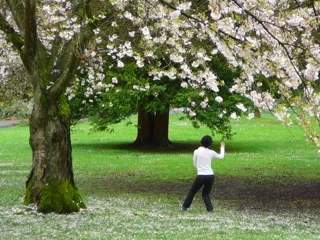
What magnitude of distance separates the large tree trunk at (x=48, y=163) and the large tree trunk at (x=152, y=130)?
794 inches

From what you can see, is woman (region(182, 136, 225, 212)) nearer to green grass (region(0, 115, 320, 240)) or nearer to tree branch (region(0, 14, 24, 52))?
green grass (region(0, 115, 320, 240))

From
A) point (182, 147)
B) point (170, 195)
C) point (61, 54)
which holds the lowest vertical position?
point (170, 195)

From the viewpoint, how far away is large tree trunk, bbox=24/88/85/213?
1277 cm

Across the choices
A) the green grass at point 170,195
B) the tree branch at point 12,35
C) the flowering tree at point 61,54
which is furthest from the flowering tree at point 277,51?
the tree branch at point 12,35

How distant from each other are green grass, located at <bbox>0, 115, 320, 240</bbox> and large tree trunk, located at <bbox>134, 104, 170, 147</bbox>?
0.91m

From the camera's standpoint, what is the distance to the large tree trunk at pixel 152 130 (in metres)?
33.4

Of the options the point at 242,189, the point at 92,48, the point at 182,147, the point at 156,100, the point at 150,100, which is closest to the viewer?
the point at 92,48

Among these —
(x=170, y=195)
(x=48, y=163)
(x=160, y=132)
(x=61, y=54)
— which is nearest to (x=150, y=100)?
(x=160, y=132)

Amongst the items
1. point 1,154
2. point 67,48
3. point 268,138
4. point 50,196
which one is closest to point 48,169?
point 50,196

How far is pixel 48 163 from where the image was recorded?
42.2ft

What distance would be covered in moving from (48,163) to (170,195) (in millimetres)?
4806

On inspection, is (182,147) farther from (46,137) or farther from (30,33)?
(30,33)

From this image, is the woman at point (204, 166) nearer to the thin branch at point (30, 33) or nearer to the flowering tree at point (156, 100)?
the thin branch at point (30, 33)

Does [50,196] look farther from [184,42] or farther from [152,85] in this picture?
[152,85]
